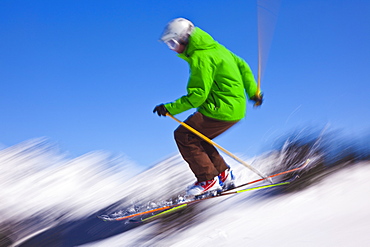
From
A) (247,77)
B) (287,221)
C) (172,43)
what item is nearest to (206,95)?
(172,43)

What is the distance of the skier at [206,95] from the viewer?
4016 mm

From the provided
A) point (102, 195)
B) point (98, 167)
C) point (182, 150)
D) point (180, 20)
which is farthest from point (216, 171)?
point (98, 167)

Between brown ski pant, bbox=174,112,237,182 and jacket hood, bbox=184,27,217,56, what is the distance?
29.0 inches

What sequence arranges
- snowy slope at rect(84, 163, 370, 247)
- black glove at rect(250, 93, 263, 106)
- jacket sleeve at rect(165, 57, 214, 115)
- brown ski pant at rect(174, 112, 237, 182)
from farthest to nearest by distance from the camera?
black glove at rect(250, 93, 263, 106)
brown ski pant at rect(174, 112, 237, 182)
jacket sleeve at rect(165, 57, 214, 115)
snowy slope at rect(84, 163, 370, 247)

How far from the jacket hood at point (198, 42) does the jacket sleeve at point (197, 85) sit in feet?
0.47

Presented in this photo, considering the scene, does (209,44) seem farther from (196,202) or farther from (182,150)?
(196,202)

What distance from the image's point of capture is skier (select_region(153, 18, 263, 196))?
4016mm

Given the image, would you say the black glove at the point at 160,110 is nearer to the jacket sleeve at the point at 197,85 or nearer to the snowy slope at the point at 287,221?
the jacket sleeve at the point at 197,85

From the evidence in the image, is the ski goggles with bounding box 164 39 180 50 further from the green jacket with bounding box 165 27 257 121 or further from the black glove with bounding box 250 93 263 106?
the black glove with bounding box 250 93 263 106

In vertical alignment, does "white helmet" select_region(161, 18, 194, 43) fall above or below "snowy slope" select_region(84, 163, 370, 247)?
Result: above

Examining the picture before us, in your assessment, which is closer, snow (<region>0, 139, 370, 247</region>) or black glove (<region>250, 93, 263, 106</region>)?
snow (<region>0, 139, 370, 247</region>)

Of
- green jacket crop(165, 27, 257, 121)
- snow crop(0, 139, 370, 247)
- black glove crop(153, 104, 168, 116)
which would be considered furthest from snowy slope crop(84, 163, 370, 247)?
black glove crop(153, 104, 168, 116)

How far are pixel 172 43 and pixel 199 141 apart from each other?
3.84 ft

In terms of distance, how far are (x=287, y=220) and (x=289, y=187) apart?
3.29 feet
